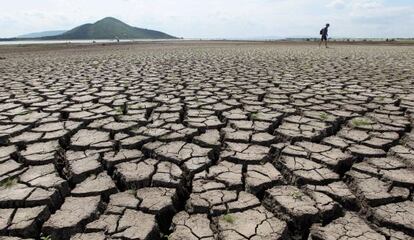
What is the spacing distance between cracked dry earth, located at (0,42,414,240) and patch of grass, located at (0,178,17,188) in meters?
0.01

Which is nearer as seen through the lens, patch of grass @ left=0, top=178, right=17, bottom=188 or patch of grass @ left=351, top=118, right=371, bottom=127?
patch of grass @ left=0, top=178, right=17, bottom=188

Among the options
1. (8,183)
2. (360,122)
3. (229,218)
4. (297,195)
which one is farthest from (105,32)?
(229,218)

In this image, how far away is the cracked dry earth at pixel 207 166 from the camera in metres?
1.81

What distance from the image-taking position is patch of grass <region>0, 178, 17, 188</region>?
2.19m

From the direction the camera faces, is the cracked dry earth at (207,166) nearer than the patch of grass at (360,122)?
Yes

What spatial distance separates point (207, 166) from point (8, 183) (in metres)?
1.26

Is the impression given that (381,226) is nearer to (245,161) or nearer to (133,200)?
(245,161)

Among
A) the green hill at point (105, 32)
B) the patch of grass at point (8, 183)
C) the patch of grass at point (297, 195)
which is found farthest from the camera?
the green hill at point (105, 32)

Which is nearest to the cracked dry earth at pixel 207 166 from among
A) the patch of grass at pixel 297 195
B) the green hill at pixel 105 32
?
the patch of grass at pixel 297 195

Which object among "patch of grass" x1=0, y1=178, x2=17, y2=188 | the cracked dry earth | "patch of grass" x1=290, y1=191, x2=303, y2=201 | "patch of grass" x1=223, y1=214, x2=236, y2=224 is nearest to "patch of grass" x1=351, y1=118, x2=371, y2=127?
the cracked dry earth

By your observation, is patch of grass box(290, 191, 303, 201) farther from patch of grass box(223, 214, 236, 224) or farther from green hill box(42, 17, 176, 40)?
green hill box(42, 17, 176, 40)

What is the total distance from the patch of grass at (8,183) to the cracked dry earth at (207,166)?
1 centimetres

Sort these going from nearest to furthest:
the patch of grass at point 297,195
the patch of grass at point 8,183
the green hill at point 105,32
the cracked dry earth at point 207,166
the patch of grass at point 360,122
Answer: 1. the cracked dry earth at point 207,166
2. the patch of grass at point 297,195
3. the patch of grass at point 8,183
4. the patch of grass at point 360,122
5. the green hill at point 105,32

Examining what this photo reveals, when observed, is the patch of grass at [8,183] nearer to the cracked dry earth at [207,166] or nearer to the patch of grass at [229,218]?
the cracked dry earth at [207,166]
